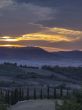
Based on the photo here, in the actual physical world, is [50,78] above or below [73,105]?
below

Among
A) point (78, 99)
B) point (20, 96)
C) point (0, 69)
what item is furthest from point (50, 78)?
point (78, 99)

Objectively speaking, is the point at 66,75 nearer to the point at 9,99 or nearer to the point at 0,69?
the point at 0,69

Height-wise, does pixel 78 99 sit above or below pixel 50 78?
above

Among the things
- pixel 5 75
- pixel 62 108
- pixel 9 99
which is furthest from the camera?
pixel 5 75

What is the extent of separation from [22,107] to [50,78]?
81.5 metres

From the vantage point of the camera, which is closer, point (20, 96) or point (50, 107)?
point (50, 107)

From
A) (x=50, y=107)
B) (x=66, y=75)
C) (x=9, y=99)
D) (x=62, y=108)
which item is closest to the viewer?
(x=62, y=108)

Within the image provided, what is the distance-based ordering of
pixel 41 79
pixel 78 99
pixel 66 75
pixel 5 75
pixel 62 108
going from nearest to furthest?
pixel 62 108
pixel 78 99
pixel 41 79
pixel 5 75
pixel 66 75

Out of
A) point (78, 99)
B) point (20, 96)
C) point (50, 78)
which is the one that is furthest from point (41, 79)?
point (78, 99)

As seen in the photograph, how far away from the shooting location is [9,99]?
185 feet

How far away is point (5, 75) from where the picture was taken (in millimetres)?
133625

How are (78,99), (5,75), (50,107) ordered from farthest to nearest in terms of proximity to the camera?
(5,75) < (50,107) < (78,99)

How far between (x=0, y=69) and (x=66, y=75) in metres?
18.1

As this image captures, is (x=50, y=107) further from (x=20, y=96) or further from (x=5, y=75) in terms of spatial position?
(x=5, y=75)
